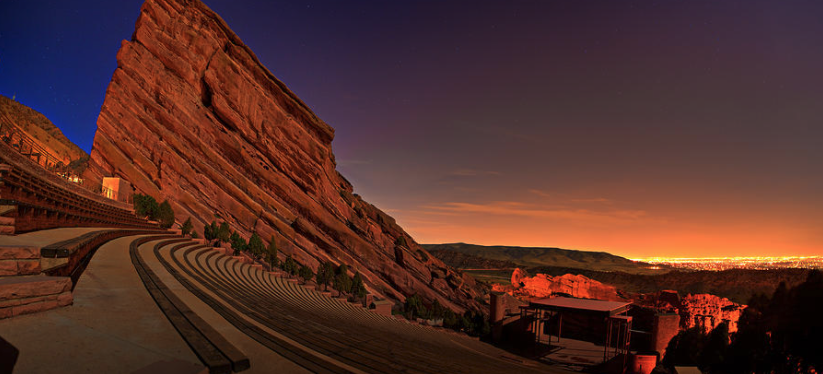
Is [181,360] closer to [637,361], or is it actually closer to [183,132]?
[637,361]

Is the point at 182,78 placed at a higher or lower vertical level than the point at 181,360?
higher

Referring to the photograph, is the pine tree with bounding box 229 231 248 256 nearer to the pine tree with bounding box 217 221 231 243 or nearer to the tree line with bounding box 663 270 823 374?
the pine tree with bounding box 217 221 231 243

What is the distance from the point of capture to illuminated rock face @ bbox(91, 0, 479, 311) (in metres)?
38.6

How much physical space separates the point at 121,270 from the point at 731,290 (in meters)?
86.0

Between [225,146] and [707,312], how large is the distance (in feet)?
185

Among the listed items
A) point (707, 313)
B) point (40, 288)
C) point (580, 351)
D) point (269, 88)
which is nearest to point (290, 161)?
point (269, 88)

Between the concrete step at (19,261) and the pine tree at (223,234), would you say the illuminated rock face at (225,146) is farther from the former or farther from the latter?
the concrete step at (19,261)

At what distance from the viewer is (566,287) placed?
6372 cm

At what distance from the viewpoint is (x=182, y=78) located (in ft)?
145

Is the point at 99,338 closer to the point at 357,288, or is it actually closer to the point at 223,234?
the point at 223,234

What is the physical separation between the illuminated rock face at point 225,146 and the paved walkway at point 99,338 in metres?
33.8

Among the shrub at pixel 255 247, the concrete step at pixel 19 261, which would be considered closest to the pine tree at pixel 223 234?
the shrub at pixel 255 247

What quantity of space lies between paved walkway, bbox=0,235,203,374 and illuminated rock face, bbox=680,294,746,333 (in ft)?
123

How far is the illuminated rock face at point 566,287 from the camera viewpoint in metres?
60.6
